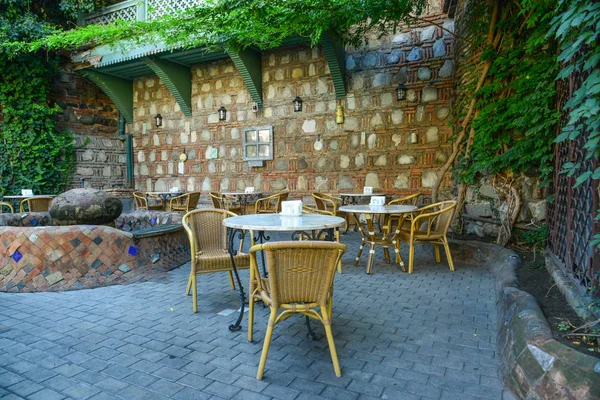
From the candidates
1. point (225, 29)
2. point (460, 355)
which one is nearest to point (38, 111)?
point (225, 29)

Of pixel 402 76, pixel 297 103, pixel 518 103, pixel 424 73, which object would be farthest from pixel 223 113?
pixel 518 103

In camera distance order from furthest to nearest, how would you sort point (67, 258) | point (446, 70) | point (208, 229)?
point (446, 70) < point (67, 258) < point (208, 229)

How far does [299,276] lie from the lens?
6.34 ft

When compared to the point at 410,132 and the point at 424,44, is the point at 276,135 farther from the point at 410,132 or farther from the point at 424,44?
the point at 424,44

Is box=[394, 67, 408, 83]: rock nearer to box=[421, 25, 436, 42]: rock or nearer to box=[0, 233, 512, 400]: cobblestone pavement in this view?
box=[421, 25, 436, 42]: rock

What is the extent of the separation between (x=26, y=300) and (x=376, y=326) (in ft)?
9.69

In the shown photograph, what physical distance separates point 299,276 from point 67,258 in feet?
9.11

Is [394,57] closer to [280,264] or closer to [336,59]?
[336,59]

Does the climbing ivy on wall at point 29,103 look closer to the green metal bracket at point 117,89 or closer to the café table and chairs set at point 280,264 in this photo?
the green metal bracket at point 117,89

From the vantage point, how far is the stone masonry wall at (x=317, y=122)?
263 inches

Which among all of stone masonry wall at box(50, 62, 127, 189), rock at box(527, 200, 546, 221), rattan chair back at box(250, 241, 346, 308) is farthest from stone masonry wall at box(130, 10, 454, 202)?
rattan chair back at box(250, 241, 346, 308)

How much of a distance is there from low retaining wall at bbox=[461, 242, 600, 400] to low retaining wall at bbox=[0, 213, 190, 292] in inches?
131

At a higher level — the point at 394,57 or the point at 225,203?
the point at 394,57

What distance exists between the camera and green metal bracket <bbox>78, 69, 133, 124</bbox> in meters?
9.12
